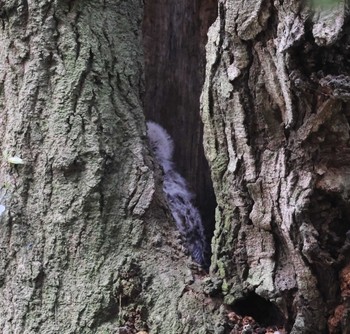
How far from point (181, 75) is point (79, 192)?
46.3 inches

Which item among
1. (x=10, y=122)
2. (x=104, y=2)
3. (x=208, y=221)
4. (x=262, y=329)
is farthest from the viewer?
(x=208, y=221)

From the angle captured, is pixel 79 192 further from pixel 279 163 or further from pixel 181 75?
pixel 181 75

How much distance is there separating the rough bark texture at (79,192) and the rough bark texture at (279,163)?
10.5 inches

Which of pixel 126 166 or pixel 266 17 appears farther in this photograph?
pixel 126 166

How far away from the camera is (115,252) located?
207 centimetres

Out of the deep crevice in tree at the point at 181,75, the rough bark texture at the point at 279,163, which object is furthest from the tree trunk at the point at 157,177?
the deep crevice in tree at the point at 181,75

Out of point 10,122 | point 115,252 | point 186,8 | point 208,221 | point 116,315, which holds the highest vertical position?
point 186,8

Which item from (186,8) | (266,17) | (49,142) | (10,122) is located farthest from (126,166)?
(186,8)

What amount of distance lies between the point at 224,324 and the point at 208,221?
105cm

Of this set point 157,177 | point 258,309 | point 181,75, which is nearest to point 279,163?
point 258,309

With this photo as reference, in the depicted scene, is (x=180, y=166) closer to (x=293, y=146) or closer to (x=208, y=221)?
(x=208, y=221)

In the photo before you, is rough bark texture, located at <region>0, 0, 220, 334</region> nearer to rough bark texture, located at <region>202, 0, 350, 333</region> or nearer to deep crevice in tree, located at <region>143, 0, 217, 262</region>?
rough bark texture, located at <region>202, 0, 350, 333</region>

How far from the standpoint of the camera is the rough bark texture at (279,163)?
1.62m

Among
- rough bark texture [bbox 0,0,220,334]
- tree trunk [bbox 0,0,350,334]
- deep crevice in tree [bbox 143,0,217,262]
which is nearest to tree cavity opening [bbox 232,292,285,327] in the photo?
tree trunk [bbox 0,0,350,334]
